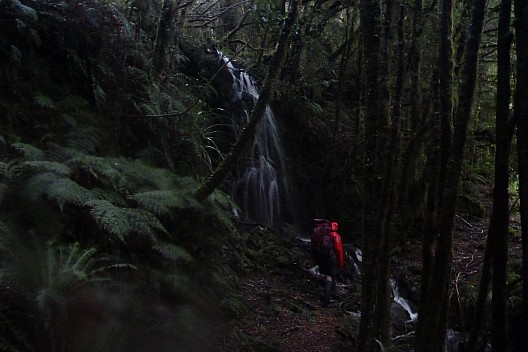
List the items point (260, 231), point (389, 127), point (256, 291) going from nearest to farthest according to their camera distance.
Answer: point (389, 127), point (256, 291), point (260, 231)

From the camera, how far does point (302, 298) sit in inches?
338

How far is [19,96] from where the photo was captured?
19.0ft

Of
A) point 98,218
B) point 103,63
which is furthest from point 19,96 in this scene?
point 98,218

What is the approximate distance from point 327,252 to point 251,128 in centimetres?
333

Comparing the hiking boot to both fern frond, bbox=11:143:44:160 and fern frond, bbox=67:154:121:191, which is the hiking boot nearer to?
fern frond, bbox=67:154:121:191

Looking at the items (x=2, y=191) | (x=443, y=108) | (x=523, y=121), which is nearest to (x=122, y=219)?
(x=2, y=191)

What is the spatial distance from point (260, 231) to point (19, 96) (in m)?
6.14

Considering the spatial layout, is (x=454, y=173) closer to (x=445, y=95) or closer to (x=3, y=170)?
(x=445, y=95)

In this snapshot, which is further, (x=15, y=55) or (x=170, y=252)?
(x=15, y=55)

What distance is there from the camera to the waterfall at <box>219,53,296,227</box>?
1176 centimetres

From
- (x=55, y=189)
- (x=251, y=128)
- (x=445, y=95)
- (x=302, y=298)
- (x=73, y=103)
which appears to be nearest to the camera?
(x=55, y=189)

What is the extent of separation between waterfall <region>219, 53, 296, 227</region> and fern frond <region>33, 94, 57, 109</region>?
614cm

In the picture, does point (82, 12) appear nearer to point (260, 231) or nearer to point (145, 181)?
point (145, 181)

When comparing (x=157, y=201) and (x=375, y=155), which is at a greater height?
(x=375, y=155)
